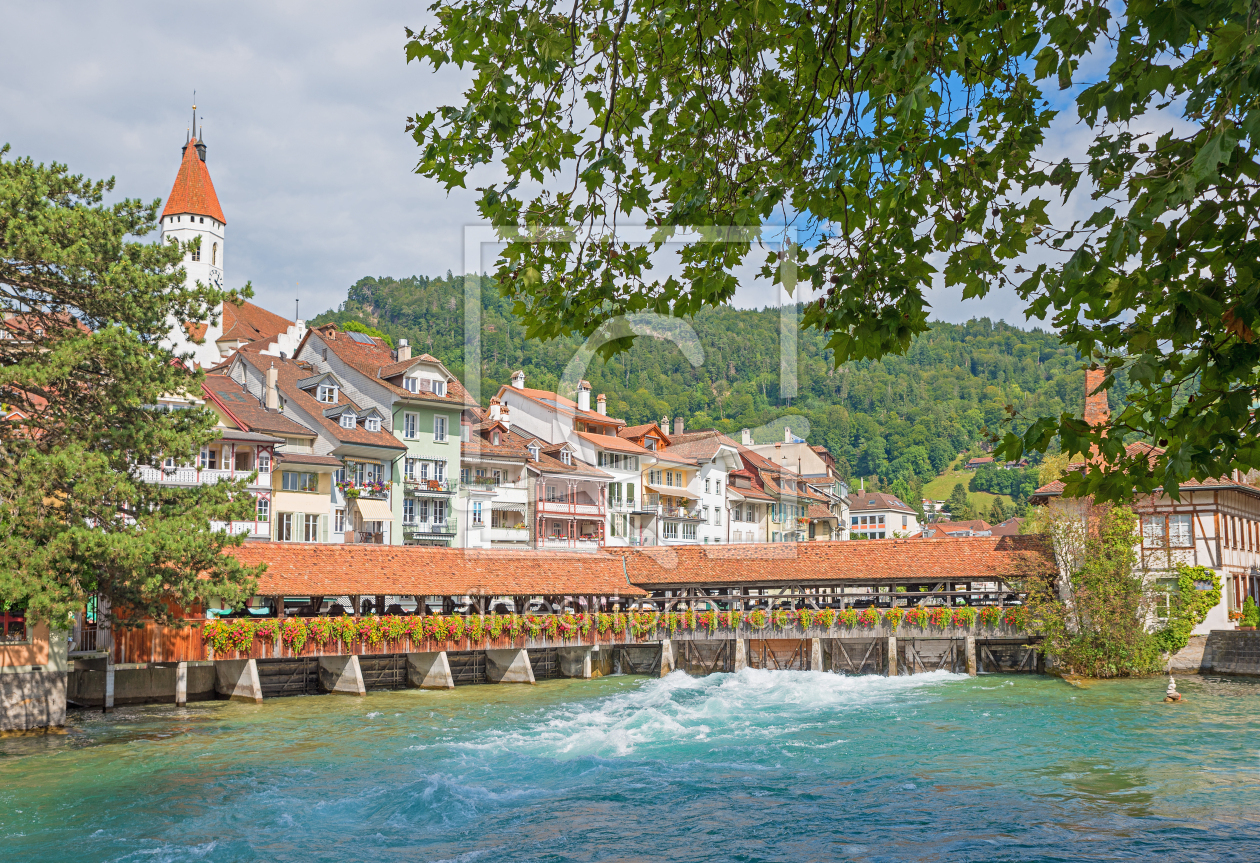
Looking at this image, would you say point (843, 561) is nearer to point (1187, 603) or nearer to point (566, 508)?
point (1187, 603)

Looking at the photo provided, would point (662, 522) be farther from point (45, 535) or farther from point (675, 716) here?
point (45, 535)

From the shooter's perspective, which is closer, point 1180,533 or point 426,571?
point 426,571

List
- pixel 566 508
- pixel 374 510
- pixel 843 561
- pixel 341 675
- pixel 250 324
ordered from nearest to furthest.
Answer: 1. pixel 341 675
2. pixel 843 561
3. pixel 374 510
4. pixel 566 508
5. pixel 250 324

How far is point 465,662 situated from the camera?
3125 centimetres

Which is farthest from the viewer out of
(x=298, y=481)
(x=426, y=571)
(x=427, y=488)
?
(x=427, y=488)

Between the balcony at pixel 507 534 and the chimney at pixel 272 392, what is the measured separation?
10.0 m

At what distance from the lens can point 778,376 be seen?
45.0 meters

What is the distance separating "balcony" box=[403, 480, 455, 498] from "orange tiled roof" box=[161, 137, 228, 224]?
1375 inches

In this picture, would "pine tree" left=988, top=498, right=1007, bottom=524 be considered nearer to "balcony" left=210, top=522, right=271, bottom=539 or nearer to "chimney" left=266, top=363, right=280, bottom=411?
"chimney" left=266, top=363, right=280, bottom=411

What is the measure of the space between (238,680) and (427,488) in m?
18.3

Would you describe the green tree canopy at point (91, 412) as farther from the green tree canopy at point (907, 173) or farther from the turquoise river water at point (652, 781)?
the green tree canopy at point (907, 173)

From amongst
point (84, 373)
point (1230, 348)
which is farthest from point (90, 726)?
point (1230, 348)

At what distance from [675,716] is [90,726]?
11819 millimetres

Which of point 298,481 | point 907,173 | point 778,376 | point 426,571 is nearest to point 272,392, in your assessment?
point 298,481
